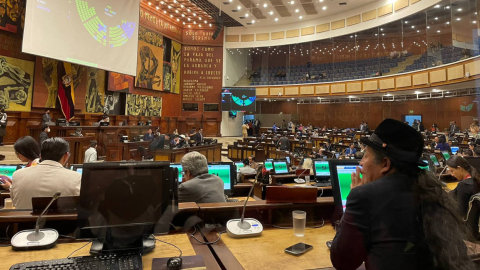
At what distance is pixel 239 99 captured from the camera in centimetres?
1811

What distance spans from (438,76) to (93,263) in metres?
15.2

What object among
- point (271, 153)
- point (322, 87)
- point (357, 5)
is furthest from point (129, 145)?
point (357, 5)

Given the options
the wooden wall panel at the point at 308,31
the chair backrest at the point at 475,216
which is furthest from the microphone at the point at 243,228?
the wooden wall panel at the point at 308,31

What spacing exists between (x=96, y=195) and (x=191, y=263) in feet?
1.95

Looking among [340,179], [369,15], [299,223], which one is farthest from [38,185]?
[369,15]

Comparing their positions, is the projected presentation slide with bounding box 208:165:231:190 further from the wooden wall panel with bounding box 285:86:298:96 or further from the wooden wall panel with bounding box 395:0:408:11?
the wooden wall panel with bounding box 285:86:298:96

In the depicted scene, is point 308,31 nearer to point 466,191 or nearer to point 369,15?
point 369,15

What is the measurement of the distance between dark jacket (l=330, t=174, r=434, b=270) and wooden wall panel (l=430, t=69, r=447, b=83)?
14114mm

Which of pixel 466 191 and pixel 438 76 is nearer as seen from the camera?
pixel 466 191

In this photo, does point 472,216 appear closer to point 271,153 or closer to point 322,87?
point 271,153

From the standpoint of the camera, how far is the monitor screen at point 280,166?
5.53 m

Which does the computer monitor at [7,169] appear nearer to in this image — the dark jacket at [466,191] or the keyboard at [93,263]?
the keyboard at [93,263]

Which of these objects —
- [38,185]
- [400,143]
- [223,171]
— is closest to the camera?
[400,143]

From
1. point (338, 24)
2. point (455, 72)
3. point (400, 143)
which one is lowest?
point (400, 143)
